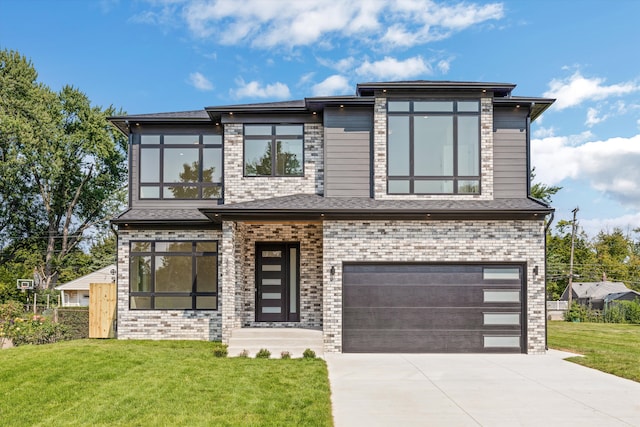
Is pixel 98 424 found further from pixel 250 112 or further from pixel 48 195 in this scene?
pixel 48 195

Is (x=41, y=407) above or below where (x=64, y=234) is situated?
below

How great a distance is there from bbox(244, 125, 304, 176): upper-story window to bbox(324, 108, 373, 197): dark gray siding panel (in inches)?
42.9

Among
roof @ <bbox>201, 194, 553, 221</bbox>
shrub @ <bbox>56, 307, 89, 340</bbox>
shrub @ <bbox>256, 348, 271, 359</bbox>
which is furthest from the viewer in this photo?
shrub @ <bbox>56, 307, 89, 340</bbox>

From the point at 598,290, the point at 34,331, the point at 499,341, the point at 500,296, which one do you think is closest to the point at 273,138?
the point at 500,296

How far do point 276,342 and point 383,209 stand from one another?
3728 millimetres

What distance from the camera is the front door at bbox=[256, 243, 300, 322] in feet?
44.5

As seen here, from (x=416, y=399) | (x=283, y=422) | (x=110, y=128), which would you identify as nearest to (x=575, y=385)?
(x=416, y=399)

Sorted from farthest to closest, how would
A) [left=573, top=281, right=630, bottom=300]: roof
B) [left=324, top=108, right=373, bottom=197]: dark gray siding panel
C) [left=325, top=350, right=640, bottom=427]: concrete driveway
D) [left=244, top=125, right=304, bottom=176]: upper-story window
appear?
[left=573, top=281, right=630, bottom=300]: roof → [left=244, top=125, right=304, bottom=176]: upper-story window → [left=324, top=108, right=373, bottom=197]: dark gray siding panel → [left=325, top=350, right=640, bottom=427]: concrete driveway

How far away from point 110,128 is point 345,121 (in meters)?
23.7

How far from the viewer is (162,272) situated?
13.6m

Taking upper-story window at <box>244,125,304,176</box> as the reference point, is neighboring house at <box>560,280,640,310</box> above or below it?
below

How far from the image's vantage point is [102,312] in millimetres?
13797

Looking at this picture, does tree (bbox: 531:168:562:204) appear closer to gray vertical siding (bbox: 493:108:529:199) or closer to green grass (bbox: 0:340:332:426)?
gray vertical siding (bbox: 493:108:529:199)

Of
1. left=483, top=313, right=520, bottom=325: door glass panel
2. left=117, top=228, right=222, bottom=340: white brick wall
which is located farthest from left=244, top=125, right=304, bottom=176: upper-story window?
left=483, top=313, right=520, bottom=325: door glass panel
